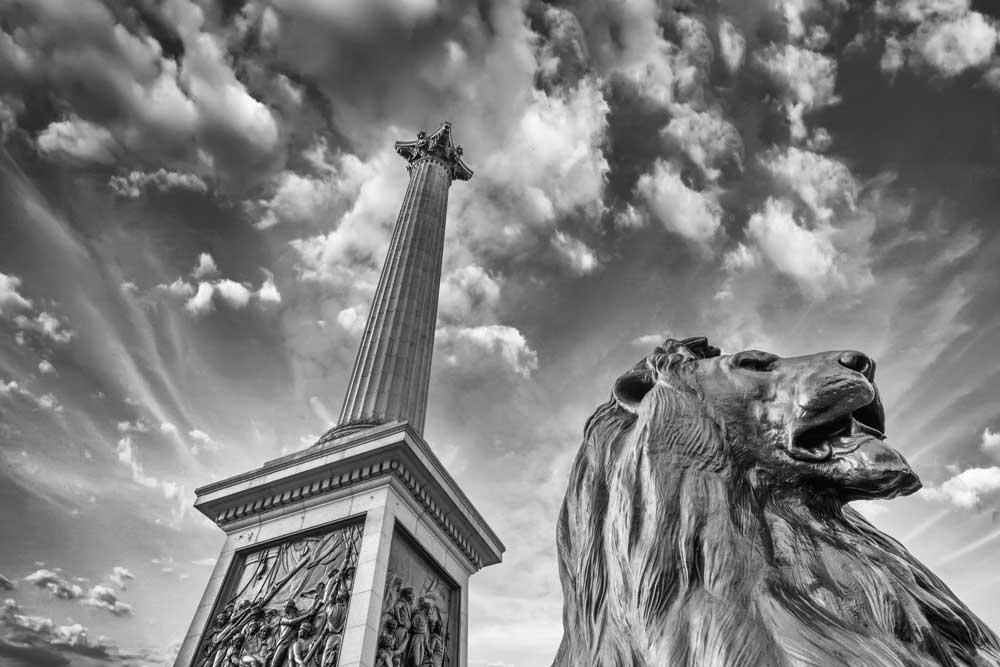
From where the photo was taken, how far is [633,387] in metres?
1.96

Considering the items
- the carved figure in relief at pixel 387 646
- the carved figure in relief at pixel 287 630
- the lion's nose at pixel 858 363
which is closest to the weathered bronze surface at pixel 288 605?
the carved figure in relief at pixel 287 630

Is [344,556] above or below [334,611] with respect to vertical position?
above

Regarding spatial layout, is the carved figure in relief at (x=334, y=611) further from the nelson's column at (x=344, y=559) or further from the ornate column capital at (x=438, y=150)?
the ornate column capital at (x=438, y=150)

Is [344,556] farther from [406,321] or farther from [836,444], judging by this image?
[836,444]

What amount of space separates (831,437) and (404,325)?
9.21 metres

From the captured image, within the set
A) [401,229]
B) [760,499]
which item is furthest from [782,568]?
[401,229]

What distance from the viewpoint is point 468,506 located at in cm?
786

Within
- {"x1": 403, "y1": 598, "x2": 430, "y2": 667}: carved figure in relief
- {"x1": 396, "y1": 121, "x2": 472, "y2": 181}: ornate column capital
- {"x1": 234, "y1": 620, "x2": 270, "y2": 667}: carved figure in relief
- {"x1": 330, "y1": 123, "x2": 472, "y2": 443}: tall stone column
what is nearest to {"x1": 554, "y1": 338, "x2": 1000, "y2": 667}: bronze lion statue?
{"x1": 403, "y1": 598, "x2": 430, "y2": 667}: carved figure in relief

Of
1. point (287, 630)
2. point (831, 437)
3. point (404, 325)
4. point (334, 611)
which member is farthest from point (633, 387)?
point (404, 325)

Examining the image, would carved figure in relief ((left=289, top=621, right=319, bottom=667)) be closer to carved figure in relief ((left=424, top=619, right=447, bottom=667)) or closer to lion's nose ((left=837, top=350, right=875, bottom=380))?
carved figure in relief ((left=424, top=619, right=447, bottom=667))

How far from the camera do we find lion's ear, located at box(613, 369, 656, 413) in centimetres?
194

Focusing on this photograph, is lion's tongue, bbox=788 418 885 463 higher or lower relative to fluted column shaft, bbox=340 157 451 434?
lower

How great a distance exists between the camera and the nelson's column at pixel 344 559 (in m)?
5.90

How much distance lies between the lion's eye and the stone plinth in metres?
4.85
